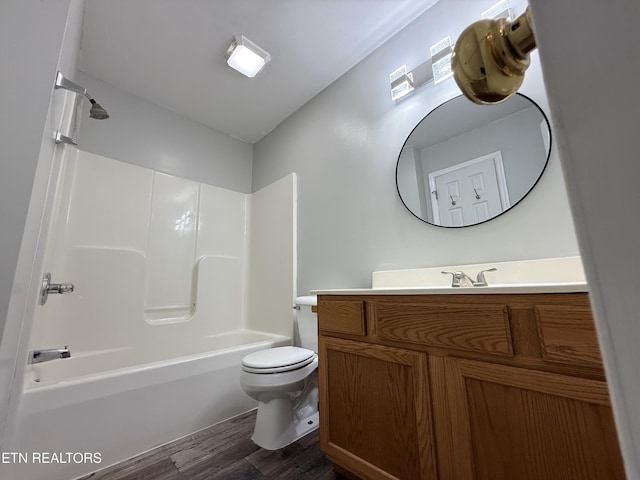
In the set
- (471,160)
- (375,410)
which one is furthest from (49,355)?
(471,160)

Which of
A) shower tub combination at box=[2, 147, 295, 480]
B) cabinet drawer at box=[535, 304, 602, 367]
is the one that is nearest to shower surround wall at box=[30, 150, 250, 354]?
shower tub combination at box=[2, 147, 295, 480]

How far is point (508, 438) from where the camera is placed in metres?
0.71

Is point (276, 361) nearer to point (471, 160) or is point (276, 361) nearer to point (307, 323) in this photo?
point (307, 323)

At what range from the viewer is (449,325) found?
847 mm

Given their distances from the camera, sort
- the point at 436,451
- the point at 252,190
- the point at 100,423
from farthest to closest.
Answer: the point at 252,190
the point at 100,423
the point at 436,451

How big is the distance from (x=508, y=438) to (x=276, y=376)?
98cm

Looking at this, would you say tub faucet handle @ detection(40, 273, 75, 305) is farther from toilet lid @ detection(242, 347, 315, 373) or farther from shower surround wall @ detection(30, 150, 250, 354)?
toilet lid @ detection(242, 347, 315, 373)

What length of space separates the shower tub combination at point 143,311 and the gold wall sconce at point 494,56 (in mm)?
1830

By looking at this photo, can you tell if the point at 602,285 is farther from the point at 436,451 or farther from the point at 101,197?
the point at 101,197

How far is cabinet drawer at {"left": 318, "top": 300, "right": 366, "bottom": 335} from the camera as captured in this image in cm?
110

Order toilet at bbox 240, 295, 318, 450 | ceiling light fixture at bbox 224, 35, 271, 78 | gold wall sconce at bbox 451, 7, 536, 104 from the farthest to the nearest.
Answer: ceiling light fixture at bbox 224, 35, 271, 78, toilet at bbox 240, 295, 318, 450, gold wall sconce at bbox 451, 7, 536, 104

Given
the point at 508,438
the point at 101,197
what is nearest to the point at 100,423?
the point at 101,197

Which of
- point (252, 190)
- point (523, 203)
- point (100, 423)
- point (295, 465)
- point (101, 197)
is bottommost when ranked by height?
point (295, 465)

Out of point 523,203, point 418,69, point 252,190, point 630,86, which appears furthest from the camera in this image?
point 252,190
